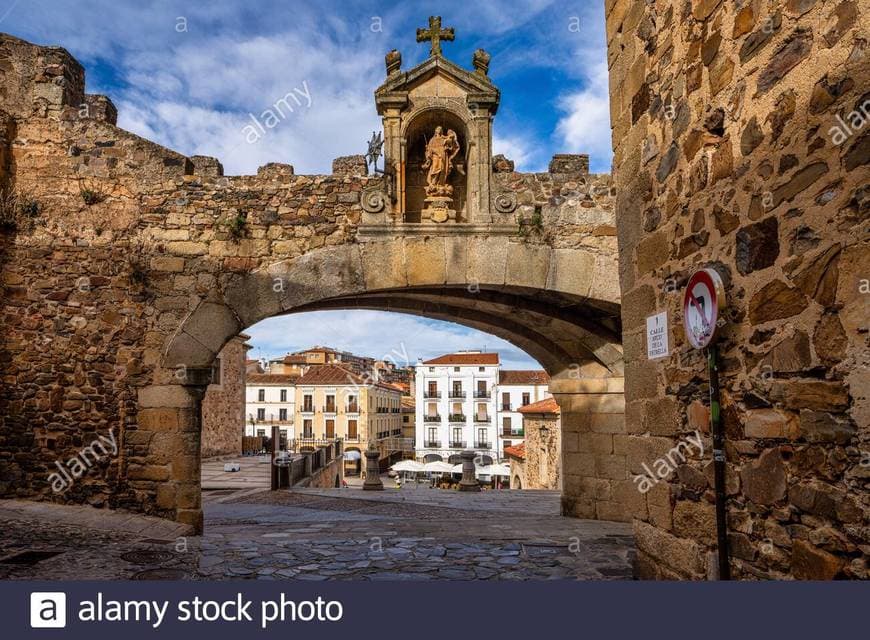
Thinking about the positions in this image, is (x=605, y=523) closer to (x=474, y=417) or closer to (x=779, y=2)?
(x=779, y=2)

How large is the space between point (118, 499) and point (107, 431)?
0.67 m

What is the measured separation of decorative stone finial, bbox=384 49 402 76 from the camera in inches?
275

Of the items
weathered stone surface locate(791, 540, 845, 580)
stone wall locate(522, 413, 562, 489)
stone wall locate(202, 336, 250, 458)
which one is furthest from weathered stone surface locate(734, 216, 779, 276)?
stone wall locate(202, 336, 250, 458)

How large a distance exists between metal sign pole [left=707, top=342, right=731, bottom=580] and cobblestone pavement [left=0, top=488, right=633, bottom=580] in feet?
5.48

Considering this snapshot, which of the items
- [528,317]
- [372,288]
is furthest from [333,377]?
[372,288]

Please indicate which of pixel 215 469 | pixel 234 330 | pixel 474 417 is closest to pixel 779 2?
pixel 234 330

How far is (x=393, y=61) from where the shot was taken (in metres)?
6.98

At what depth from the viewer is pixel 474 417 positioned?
48000 millimetres

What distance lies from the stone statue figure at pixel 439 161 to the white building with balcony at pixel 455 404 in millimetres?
41557

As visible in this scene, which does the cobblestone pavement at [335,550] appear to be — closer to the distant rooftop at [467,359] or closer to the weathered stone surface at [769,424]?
the weathered stone surface at [769,424]

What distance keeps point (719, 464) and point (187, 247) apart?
5563mm

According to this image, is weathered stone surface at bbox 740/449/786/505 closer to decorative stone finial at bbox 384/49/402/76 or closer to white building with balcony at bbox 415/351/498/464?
decorative stone finial at bbox 384/49/402/76

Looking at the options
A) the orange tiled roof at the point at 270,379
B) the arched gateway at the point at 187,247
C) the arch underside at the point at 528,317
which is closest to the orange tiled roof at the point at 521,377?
the orange tiled roof at the point at 270,379

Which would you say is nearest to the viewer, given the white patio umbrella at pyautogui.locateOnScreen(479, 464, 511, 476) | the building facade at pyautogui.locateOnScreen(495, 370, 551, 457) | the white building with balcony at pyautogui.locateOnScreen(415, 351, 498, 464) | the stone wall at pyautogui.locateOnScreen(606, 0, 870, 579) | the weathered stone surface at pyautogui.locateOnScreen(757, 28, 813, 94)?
the stone wall at pyautogui.locateOnScreen(606, 0, 870, 579)
